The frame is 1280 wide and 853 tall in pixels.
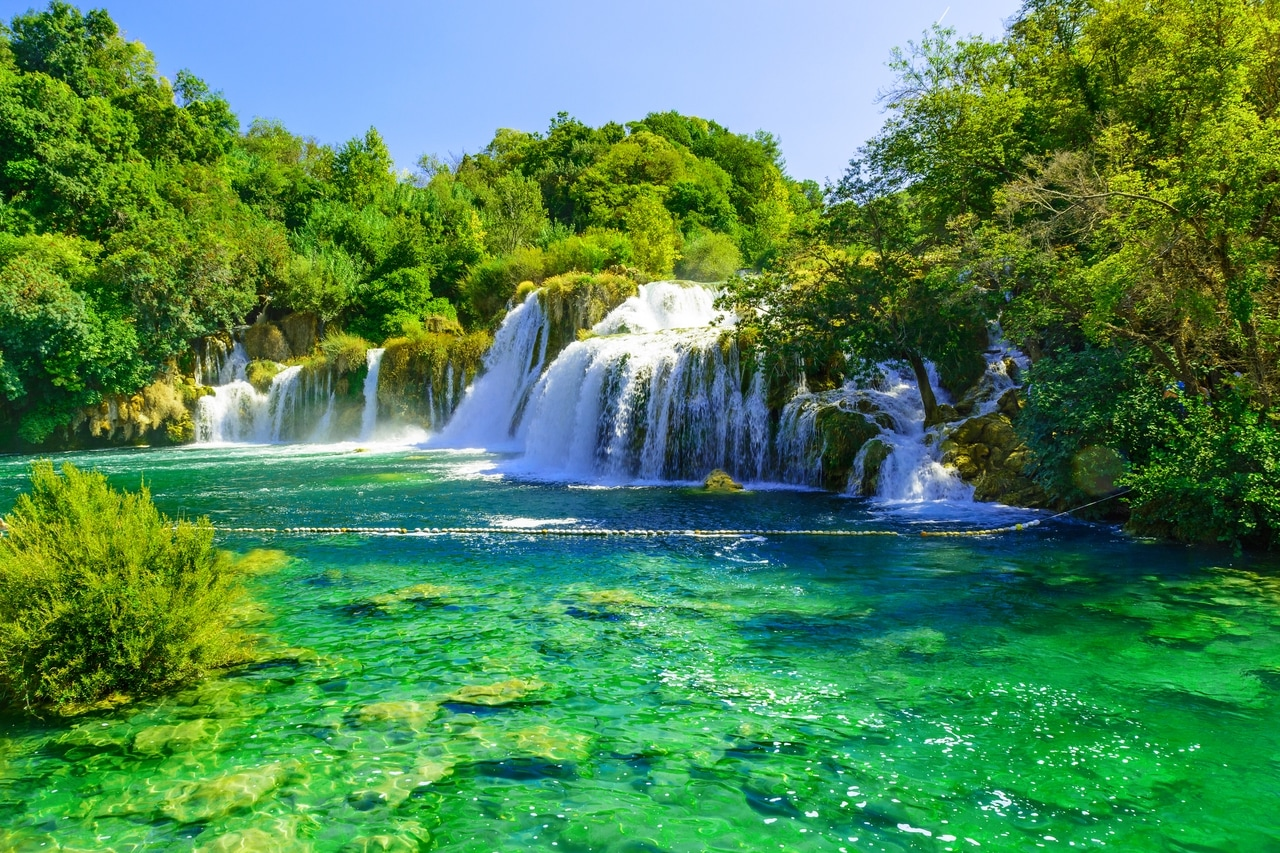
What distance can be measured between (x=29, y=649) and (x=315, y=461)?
18.9 m

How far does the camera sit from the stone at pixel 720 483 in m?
15.7

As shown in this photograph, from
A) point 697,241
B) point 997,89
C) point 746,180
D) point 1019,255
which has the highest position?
point 746,180

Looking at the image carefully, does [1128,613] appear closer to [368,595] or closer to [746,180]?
[368,595]

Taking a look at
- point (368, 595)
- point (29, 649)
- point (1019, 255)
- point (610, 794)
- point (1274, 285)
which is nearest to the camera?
point (610, 794)

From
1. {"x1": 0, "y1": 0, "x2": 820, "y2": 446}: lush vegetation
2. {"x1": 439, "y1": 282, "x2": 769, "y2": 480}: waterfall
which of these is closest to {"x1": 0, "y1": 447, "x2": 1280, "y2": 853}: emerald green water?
{"x1": 439, "y1": 282, "x2": 769, "y2": 480}: waterfall

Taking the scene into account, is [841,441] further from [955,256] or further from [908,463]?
[955,256]

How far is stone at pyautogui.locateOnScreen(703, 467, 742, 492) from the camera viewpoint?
51.6ft

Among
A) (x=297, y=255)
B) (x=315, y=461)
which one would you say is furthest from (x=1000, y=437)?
(x=297, y=255)

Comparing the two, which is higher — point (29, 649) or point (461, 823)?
point (29, 649)

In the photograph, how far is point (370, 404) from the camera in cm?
2977

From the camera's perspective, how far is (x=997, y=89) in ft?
48.6

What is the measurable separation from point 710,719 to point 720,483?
36.3 ft

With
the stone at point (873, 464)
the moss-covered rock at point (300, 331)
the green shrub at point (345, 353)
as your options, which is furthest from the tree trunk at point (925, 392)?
the moss-covered rock at point (300, 331)

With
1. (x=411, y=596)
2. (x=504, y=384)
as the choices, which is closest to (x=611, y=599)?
(x=411, y=596)
